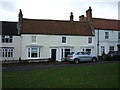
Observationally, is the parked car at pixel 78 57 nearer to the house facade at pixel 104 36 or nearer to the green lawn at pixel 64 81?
the house facade at pixel 104 36

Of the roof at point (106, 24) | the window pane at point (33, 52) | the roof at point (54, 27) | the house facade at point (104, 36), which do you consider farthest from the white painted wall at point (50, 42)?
the roof at point (106, 24)

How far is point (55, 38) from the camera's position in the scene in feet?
109

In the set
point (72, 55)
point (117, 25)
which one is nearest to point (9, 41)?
point (72, 55)

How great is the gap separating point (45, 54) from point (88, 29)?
36.3 feet

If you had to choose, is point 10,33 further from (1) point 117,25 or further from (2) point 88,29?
(1) point 117,25

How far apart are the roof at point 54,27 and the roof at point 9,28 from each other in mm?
1980

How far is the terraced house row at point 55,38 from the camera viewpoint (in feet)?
103

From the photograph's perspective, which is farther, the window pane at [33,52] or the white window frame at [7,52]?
the window pane at [33,52]

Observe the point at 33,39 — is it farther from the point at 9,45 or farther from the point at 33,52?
the point at 9,45

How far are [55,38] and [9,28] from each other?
954 cm

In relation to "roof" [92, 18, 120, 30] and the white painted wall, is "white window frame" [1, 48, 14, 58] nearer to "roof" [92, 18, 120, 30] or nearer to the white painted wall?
the white painted wall

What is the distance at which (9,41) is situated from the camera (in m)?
31.5

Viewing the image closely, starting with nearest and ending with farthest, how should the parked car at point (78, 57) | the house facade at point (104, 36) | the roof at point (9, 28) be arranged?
the parked car at point (78, 57) < the roof at point (9, 28) < the house facade at point (104, 36)

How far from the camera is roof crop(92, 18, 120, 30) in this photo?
120ft
